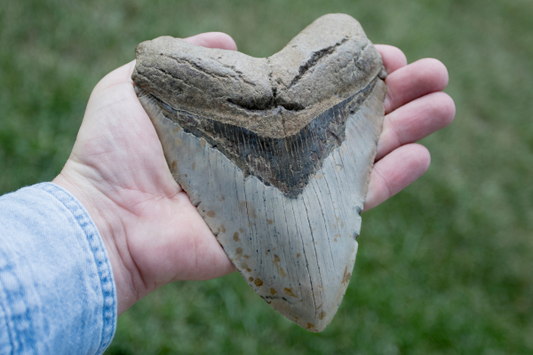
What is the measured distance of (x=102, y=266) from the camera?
1.46 meters

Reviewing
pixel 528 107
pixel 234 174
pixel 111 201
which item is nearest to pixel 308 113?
pixel 234 174

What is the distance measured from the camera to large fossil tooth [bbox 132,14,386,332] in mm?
1729

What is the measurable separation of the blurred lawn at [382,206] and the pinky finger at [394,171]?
2.88 ft

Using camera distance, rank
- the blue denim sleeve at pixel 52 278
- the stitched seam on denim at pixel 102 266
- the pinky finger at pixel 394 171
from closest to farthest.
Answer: the blue denim sleeve at pixel 52 278 → the stitched seam on denim at pixel 102 266 → the pinky finger at pixel 394 171

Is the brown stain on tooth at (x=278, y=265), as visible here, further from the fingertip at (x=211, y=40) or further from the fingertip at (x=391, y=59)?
the fingertip at (x=391, y=59)

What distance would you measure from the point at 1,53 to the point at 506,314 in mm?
4029

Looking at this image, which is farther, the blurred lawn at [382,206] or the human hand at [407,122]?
the blurred lawn at [382,206]

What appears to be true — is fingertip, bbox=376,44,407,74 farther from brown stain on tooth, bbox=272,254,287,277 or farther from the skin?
brown stain on tooth, bbox=272,254,287,277

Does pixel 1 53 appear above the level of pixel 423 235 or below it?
above

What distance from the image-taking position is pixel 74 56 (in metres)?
3.20

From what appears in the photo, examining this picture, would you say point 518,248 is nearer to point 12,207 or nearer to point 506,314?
point 506,314

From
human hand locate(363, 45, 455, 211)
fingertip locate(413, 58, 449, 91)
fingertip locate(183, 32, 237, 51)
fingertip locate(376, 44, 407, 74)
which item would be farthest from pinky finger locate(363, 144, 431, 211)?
fingertip locate(183, 32, 237, 51)

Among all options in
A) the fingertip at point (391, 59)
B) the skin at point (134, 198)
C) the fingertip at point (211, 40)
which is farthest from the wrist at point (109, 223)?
the fingertip at point (391, 59)

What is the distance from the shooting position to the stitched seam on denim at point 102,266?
4.79 ft
